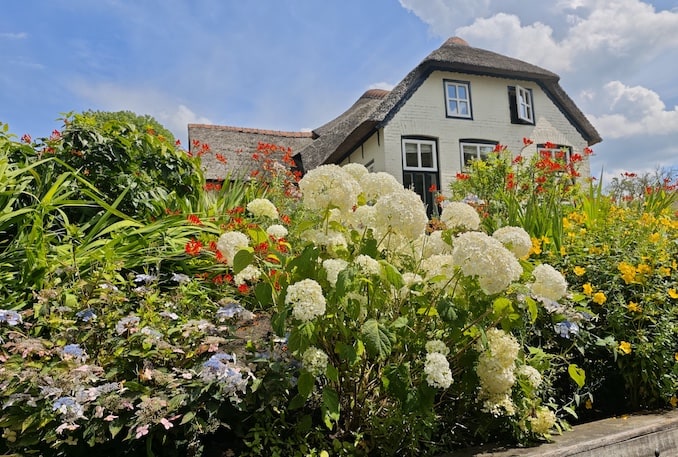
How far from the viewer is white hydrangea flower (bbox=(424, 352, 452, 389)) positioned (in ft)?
4.57

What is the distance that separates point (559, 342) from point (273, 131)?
51.3ft

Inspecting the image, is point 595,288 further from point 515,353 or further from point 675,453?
point 515,353

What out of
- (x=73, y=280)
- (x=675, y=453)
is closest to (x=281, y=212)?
(x=73, y=280)

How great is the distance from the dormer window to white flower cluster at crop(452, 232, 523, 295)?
13.4m

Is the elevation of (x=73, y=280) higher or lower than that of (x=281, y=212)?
lower

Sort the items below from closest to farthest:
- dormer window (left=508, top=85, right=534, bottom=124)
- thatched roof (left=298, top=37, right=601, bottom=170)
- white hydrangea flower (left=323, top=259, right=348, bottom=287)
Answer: white hydrangea flower (left=323, top=259, right=348, bottom=287) → thatched roof (left=298, top=37, right=601, bottom=170) → dormer window (left=508, top=85, right=534, bottom=124)

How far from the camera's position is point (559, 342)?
228 centimetres

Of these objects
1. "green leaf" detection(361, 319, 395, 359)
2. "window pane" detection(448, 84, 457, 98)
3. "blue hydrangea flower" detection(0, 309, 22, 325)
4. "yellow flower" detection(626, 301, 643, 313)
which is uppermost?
"window pane" detection(448, 84, 457, 98)

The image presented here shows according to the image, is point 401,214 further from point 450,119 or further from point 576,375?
point 450,119

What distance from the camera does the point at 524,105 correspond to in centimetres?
1381

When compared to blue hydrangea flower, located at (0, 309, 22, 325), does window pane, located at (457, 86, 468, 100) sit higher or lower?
higher

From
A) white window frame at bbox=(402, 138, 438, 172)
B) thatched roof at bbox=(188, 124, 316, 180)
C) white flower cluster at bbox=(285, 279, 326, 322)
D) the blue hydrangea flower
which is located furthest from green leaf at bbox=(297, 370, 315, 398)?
thatched roof at bbox=(188, 124, 316, 180)

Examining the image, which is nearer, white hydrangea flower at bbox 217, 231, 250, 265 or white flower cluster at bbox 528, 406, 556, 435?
white hydrangea flower at bbox 217, 231, 250, 265

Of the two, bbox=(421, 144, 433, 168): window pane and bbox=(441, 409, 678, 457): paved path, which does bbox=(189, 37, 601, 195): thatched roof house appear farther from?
bbox=(441, 409, 678, 457): paved path
